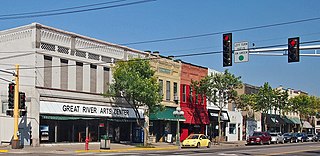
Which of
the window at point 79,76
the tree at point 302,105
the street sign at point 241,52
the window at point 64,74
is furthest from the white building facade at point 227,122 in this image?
the street sign at point 241,52

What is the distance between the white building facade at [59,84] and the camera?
40.6 metres

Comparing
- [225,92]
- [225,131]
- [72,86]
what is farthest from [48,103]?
[225,131]

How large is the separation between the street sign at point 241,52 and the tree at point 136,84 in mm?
17509

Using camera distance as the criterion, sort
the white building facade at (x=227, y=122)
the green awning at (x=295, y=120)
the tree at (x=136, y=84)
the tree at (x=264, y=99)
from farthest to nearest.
Answer: the green awning at (x=295, y=120)
the tree at (x=264, y=99)
the white building facade at (x=227, y=122)
the tree at (x=136, y=84)

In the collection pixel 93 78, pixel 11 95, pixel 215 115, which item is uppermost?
pixel 93 78

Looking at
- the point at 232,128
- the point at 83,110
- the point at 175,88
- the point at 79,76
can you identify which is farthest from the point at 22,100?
the point at 232,128

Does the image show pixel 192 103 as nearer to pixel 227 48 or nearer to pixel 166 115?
pixel 166 115


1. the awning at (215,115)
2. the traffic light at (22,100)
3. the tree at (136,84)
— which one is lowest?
the awning at (215,115)

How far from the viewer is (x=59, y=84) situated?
140ft

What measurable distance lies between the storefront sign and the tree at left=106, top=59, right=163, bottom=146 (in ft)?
6.82

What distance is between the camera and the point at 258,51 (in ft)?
87.2

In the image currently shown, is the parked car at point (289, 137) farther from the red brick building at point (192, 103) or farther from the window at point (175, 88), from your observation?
the window at point (175, 88)

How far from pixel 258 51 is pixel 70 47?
21563 millimetres

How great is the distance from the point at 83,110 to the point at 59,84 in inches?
132
